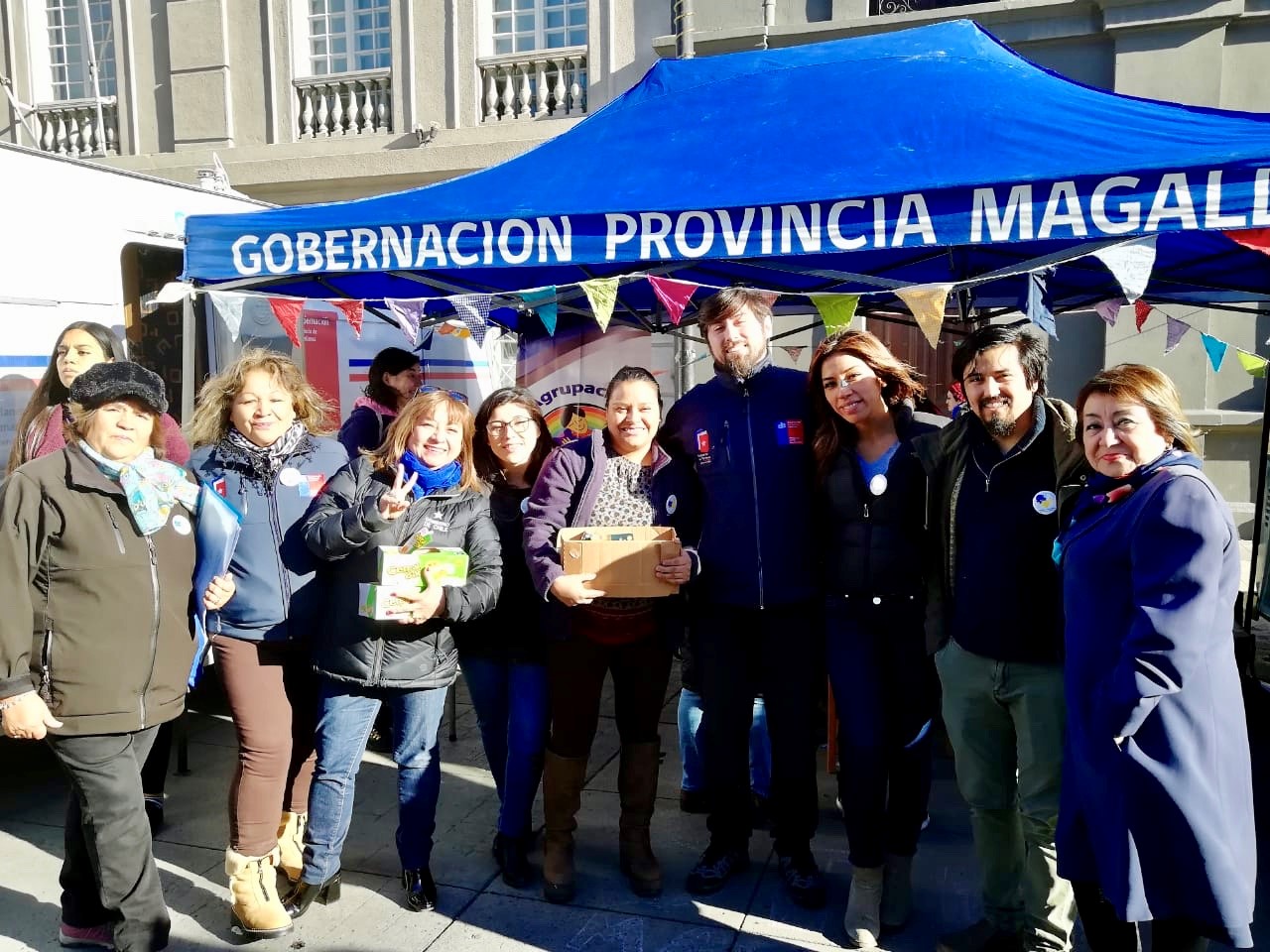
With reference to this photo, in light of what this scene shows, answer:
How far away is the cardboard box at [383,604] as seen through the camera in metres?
2.97

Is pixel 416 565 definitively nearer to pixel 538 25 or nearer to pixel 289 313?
pixel 289 313

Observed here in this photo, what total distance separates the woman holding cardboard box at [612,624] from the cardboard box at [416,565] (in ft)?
0.90

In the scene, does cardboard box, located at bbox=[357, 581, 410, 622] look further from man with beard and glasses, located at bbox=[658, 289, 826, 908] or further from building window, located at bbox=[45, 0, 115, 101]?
building window, located at bbox=[45, 0, 115, 101]

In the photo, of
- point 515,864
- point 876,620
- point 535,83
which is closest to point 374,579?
point 515,864

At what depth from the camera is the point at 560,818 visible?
3.41m

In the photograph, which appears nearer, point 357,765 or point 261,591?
point 261,591

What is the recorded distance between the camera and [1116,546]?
2.34 meters

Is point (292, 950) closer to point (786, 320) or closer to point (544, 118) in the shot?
point (786, 320)

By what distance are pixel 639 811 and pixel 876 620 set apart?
1.12 m

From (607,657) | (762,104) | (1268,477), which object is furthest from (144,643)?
(1268,477)

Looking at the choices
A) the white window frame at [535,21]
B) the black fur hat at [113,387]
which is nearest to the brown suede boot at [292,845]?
the black fur hat at [113,387]

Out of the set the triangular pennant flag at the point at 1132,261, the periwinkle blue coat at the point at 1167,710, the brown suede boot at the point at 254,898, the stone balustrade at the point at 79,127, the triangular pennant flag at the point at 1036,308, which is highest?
the stone balustrade at the point at 79,127

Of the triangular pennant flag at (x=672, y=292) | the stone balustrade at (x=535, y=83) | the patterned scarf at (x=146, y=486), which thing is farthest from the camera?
the stone balustrade at (x=535, y=83)

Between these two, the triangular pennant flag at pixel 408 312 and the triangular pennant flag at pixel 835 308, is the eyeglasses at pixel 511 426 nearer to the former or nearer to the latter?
the triangular pennant flag at pixel 835 308
